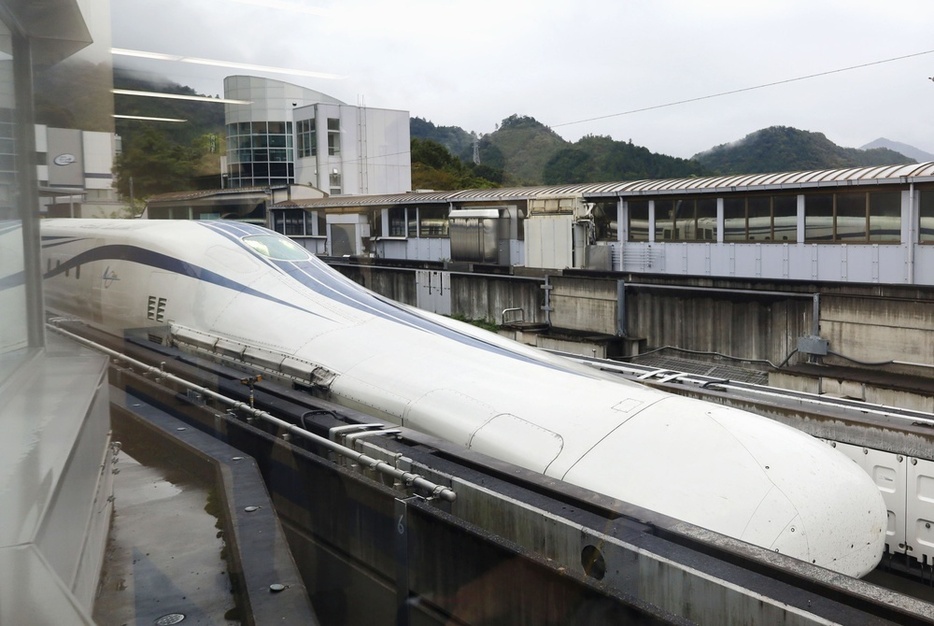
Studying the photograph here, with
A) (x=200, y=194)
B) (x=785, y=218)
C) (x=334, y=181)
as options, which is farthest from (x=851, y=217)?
(x=200, y=194)

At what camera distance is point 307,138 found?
1.61 m

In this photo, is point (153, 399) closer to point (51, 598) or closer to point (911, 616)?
point (51, 598)

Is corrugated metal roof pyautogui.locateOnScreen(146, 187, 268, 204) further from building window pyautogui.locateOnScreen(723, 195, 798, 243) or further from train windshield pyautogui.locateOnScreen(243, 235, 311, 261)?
building window pyautogui.locateOnScreen(723, 195, 798, 243)

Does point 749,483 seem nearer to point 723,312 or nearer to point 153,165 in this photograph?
point 153,165

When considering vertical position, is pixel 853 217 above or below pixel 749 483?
above

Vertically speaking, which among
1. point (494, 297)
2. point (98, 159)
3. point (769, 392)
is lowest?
point (769, 392)

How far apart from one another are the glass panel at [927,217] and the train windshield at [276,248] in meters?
5.65

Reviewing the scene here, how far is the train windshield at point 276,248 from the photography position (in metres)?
4.20

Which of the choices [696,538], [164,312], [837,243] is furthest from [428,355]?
[837,243]

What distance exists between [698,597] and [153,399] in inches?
63.5

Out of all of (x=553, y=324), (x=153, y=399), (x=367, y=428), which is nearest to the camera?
(x=153, y=399)

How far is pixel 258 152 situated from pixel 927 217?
7.10m

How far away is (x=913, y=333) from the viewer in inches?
201

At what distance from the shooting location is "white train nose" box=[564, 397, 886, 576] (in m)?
2.41
